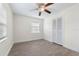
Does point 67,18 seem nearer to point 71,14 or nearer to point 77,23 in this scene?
point 71,14

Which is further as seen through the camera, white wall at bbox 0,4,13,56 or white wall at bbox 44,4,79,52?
white wall at bbox 44,4,79,52

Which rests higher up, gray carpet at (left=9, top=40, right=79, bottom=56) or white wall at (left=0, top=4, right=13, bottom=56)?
white wall at (left=0, top=4, right=13, bottom=56)

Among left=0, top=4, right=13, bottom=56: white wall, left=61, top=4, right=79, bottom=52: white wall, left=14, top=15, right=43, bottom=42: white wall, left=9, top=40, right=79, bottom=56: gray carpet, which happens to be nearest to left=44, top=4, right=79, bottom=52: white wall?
left=61, top=4, right=79, bottom=52: white wall

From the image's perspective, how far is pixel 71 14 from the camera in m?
3.65

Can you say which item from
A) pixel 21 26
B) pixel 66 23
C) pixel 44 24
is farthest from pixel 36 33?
pixel 66 23

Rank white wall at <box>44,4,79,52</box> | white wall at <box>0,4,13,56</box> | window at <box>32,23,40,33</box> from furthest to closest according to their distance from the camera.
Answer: window at <box>32,23,40,33</box>
white wall at <box>44,4,79,52</box>
white wall at <box>0,4,13,56</box>

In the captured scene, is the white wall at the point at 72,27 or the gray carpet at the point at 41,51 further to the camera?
the white wall at the point at 72,27

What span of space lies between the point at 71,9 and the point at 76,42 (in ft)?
5.80

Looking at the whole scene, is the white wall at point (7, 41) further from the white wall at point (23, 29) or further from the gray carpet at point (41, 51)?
the white wall at point (23, 29)

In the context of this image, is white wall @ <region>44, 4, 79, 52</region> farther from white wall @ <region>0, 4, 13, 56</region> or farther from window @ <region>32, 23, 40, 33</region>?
window @ <region>32, 23, 40, 33</region>

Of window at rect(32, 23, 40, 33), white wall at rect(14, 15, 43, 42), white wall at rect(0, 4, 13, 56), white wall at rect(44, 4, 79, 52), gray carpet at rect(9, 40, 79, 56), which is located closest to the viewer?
white wall at rect(0, 4, 13, 56)

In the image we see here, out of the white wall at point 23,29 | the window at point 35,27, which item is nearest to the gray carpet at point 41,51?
the white wall at point 23,29

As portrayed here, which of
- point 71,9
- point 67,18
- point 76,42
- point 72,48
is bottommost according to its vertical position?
point 72,48

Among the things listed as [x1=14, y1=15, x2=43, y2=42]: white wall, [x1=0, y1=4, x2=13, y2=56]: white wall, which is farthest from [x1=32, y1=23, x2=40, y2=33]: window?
[x1=0, y1=4, x2=13, y2=56]: white wall
